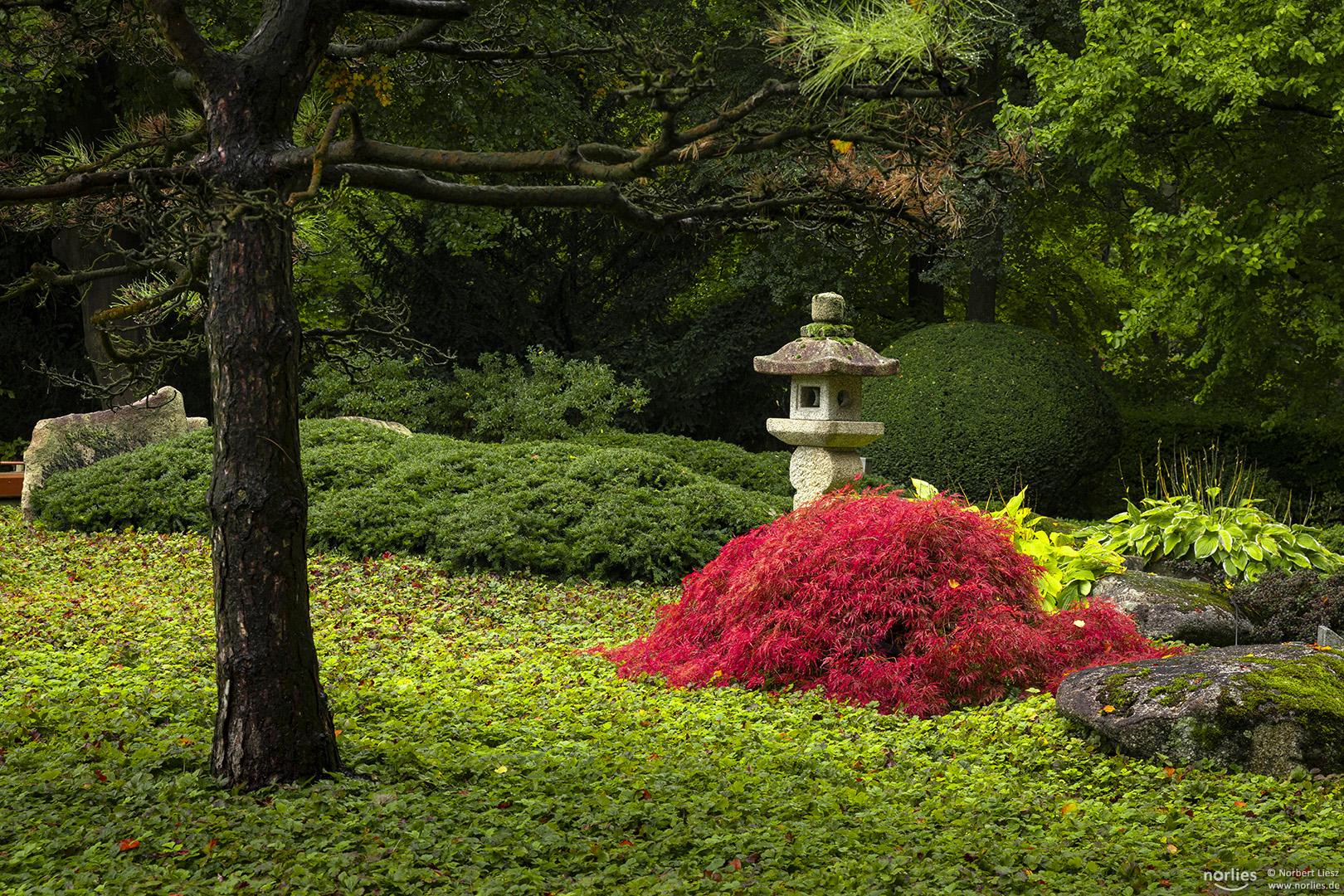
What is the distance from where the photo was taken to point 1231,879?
326 centimetres

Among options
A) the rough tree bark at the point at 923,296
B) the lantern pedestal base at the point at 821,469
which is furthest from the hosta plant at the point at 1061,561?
the rough tree bark at the point at 923,296

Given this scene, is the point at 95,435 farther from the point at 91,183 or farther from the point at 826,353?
the point at 91,183

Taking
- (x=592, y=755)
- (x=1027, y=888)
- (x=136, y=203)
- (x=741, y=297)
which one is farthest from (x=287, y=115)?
(x=741, y=297)

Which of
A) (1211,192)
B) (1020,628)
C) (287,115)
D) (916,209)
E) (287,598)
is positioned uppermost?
(1211,192)

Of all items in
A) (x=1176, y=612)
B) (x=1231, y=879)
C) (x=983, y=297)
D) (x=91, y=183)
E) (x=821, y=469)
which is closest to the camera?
(x=1231, y=879)

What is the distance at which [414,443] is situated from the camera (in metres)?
11.1

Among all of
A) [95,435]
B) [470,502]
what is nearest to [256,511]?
[470,502]

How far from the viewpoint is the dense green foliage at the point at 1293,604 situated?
6.55 meters

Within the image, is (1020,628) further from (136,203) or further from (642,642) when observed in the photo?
(136,203)

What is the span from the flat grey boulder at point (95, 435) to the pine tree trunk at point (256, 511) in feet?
26.1

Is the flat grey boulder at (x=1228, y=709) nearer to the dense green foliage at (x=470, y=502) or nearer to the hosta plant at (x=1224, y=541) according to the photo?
the hosta plant at (x=1224, y=541)

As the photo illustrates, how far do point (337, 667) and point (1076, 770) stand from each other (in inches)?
158

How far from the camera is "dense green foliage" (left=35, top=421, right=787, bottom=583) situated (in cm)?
870

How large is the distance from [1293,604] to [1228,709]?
2.88 meters
